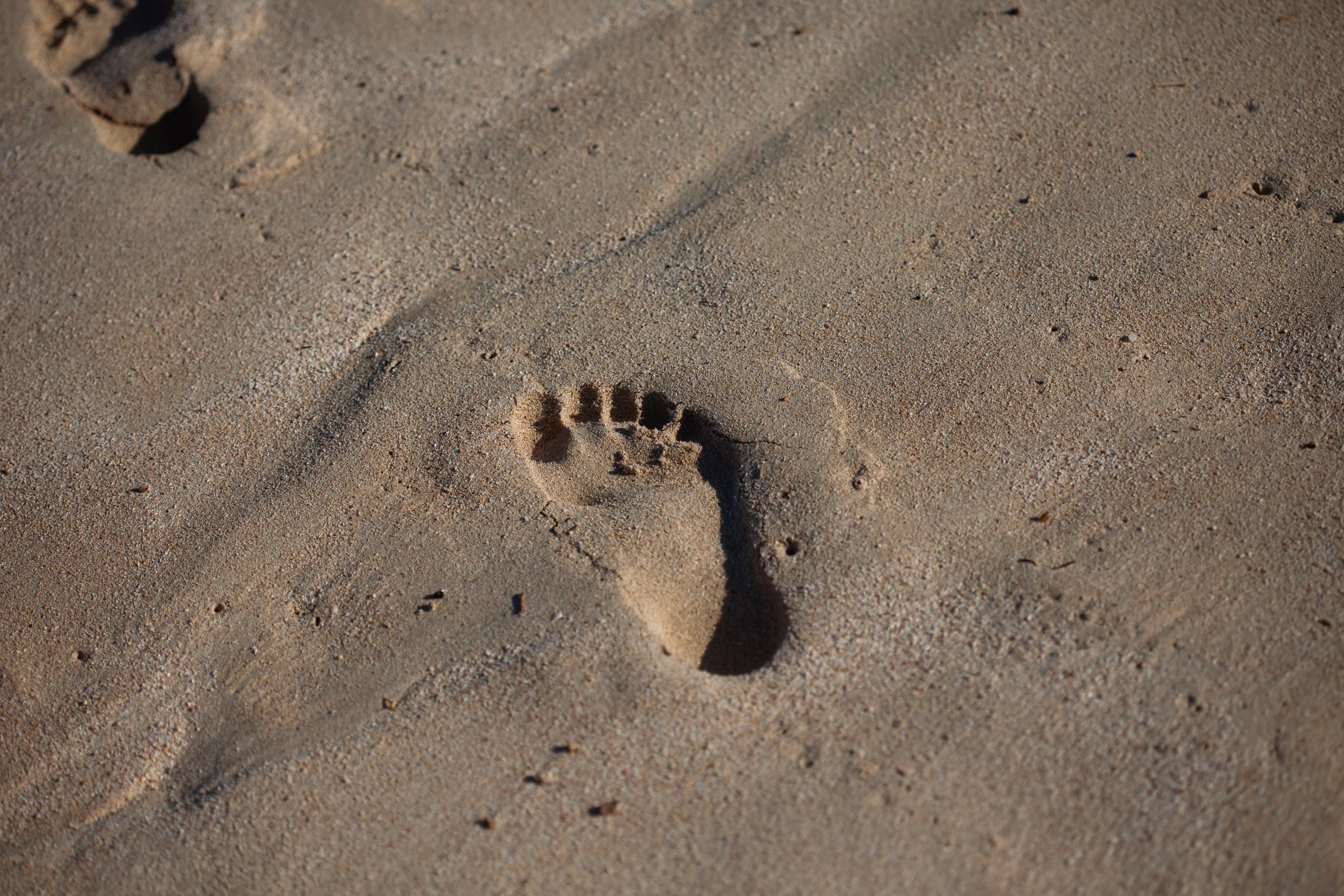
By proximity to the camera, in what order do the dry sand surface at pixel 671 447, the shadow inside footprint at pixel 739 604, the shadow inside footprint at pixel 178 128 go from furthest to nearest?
the shadow inside footprint at pixel 178 128
the shadow inside footprint at pixel 739 604
the dry sand surface at pixel 671 447

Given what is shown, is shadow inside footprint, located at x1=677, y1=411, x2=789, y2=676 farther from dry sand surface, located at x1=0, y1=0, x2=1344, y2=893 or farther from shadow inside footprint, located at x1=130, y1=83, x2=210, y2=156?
shadow inside footprint, located at x1=130, y1=83, x2=210, y2=156

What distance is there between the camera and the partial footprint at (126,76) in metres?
3.19

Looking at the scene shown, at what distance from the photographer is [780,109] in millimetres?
3023

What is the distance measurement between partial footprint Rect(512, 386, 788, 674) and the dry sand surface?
12 mm

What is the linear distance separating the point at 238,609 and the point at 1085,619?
6.57ft

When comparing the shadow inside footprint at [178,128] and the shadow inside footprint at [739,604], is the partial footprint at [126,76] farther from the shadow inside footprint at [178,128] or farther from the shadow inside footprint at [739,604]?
the shadow inside footprint at [739,604]

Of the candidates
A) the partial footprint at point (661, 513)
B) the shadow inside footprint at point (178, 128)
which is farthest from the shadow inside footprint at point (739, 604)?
the shadow inside footprint at point (178, 128)

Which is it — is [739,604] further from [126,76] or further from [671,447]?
[126,76]

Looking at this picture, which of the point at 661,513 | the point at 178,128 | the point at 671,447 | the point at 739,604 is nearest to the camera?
the point at 739,604

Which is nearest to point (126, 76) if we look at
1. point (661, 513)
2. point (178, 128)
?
point (178, 128)

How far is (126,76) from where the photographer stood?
3230mm

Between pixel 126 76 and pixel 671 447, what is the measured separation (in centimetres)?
244

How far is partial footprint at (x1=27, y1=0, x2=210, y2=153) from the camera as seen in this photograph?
10.5ft

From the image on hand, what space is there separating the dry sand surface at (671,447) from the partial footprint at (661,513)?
0.01 metres
